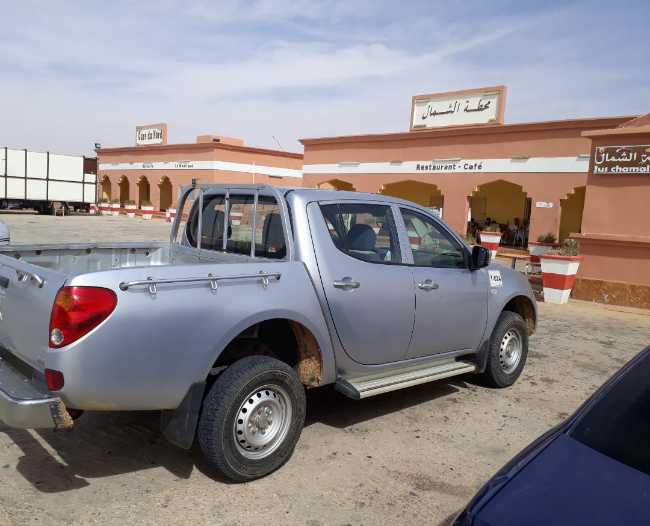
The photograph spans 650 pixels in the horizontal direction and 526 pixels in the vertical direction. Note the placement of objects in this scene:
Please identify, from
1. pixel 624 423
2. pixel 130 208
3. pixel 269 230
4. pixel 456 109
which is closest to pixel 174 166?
pixel 130 208

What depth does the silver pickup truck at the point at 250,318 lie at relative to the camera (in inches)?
118

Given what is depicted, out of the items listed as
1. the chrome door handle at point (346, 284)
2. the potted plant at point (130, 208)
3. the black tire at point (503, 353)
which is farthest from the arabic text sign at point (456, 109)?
the potted plant at point (130, 208)

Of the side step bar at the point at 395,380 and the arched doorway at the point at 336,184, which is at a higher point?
the arched doorway at the point at 336,184

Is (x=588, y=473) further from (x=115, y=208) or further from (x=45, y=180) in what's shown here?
(x=115, y=208)

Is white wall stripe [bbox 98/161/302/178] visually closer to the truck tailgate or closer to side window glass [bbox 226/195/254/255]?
side window glass [bbox 226/195/254/255]

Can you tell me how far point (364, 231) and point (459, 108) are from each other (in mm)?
21125

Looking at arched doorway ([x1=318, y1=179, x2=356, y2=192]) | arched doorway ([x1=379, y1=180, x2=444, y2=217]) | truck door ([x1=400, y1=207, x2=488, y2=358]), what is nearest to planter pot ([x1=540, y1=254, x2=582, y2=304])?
truck door ([x1=400, y1=207, x2=488, y2=358])

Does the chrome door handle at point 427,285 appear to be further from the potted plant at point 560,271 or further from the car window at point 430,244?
the potted plant at point 560,271

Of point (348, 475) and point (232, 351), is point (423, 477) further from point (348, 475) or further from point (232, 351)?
point (232, 351)

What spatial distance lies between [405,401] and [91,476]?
2.68m

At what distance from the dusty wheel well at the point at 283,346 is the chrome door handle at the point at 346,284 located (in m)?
0.39

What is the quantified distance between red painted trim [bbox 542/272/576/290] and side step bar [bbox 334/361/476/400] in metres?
6.24

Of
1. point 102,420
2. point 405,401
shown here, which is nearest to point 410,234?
point 405,401

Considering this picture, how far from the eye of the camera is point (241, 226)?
4523mm
